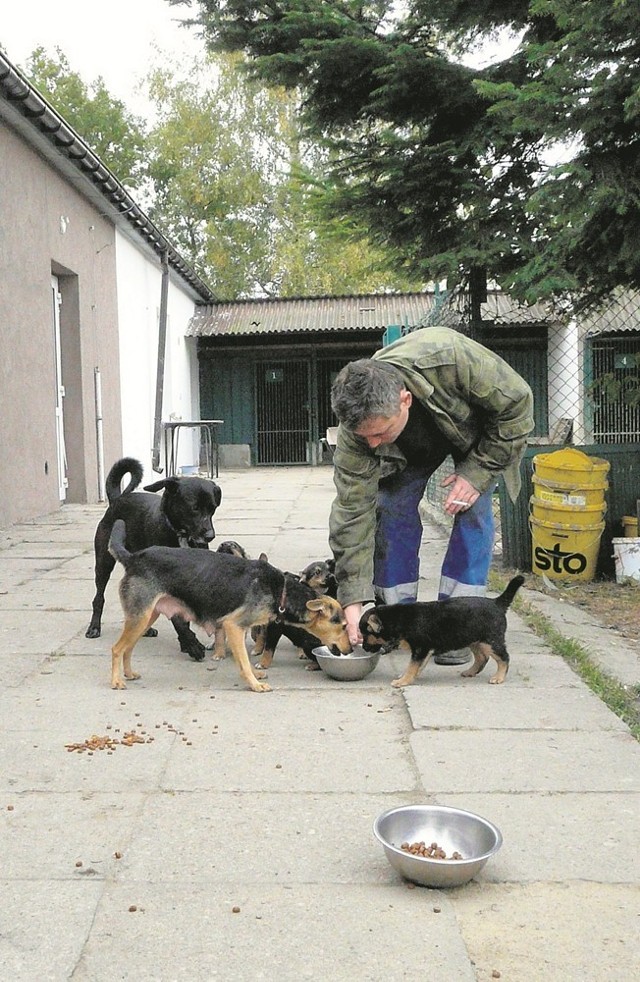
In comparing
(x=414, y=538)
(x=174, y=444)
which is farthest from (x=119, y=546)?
(x=174, y=444)

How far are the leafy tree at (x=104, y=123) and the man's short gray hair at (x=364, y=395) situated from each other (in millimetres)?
38841

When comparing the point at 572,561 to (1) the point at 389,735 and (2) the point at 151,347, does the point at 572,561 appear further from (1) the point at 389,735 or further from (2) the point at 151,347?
(2) the point at 151,347

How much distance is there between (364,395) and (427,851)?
68.8 inches

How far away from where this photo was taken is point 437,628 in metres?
4.25

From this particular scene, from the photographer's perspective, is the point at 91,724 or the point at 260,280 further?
the point at 260,280

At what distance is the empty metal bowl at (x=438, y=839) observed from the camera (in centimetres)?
231

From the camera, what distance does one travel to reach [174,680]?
14.6 ft

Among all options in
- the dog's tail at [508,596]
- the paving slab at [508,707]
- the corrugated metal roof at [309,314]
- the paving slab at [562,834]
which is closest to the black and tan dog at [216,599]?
the paving slab at [508,707]

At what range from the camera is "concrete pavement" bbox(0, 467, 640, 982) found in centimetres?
208

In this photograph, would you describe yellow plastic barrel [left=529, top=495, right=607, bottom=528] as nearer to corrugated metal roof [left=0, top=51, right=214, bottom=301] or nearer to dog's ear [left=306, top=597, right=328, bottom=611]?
dog's ear [left=306, top=597, right=328, bottom=611]

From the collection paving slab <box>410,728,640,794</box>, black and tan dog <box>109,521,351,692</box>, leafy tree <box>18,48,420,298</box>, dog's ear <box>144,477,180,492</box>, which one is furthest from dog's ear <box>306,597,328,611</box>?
leafy tree <box>18,48,420,298</box>

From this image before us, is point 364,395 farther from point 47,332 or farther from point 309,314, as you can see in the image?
point 309,314

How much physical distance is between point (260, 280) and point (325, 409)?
18.7 metres

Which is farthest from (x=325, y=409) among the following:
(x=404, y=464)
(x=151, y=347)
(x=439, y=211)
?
(x=404, y=464)
